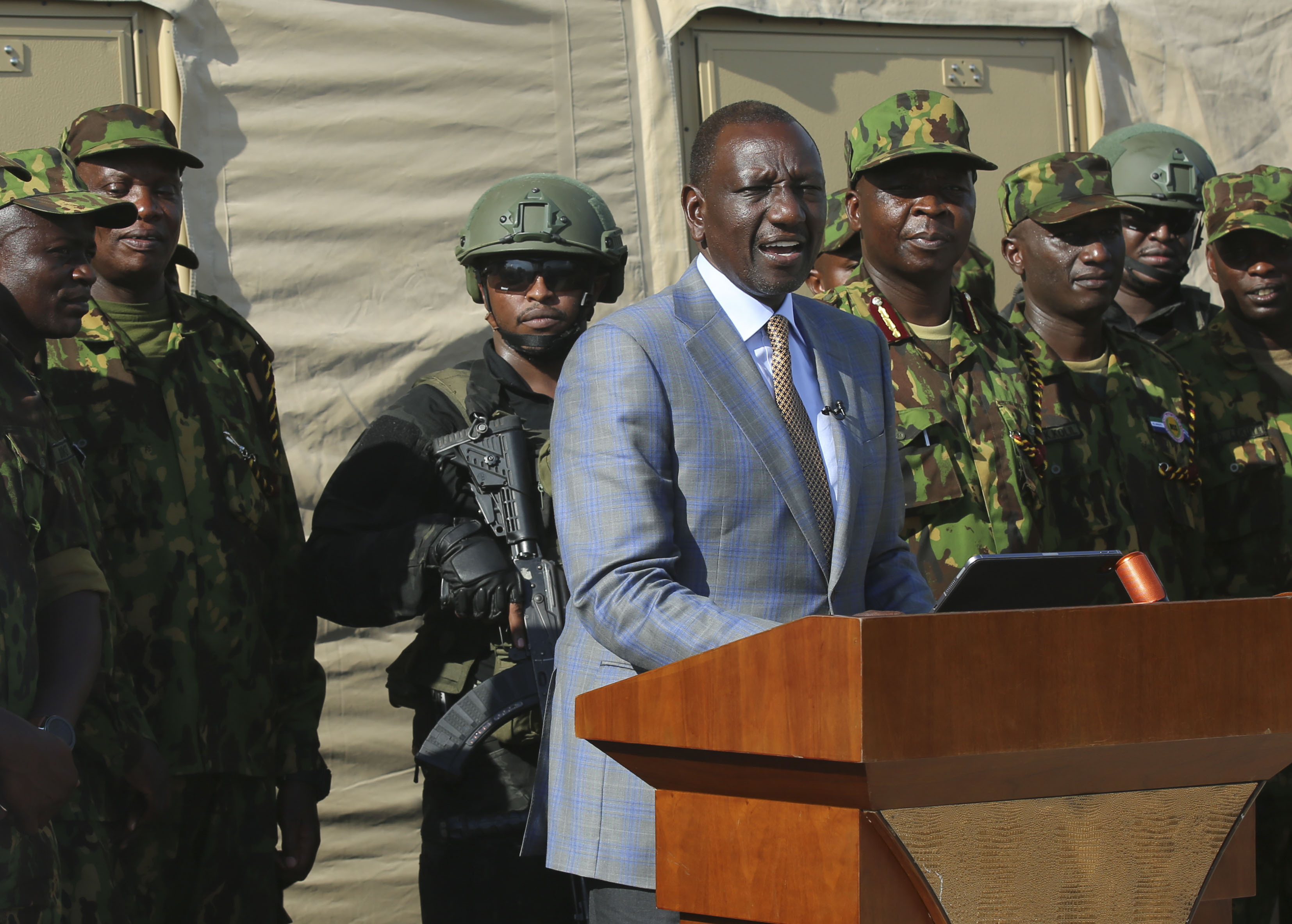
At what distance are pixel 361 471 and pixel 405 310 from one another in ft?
4.39

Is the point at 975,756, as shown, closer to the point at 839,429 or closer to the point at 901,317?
the point at 839,429

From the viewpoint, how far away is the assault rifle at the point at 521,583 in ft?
10.2

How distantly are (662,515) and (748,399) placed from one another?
0.23 m

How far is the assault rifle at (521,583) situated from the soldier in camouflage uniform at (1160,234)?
2.30 m

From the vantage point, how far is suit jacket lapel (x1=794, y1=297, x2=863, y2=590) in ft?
6.71

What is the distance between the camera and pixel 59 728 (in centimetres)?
246

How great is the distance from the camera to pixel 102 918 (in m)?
2.61

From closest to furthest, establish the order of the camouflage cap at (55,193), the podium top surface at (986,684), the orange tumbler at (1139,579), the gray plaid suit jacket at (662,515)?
the podium top surface at (986,684) → the orange tumbler at (1139,579) → the gray plaid suit jacket at (662,515) → the camouflage cap at (55,193)

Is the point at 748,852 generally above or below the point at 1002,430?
below

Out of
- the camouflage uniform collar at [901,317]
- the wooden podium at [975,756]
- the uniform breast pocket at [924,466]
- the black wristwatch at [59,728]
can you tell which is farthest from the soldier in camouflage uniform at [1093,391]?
the black wristwatch at [59,728]

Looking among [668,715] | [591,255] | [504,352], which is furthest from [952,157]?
[668,715]

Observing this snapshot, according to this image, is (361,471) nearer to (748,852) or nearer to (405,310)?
(405,310)

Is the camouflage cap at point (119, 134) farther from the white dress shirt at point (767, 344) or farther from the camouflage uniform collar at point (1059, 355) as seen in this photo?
the camouflage uniform collar at point (1059, 355)

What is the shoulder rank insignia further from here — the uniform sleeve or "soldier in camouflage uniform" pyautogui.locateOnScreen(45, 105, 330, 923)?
"soldier in camouflage uniform" pyautogui.locateOnScreen(45, 105, 330, 923)
